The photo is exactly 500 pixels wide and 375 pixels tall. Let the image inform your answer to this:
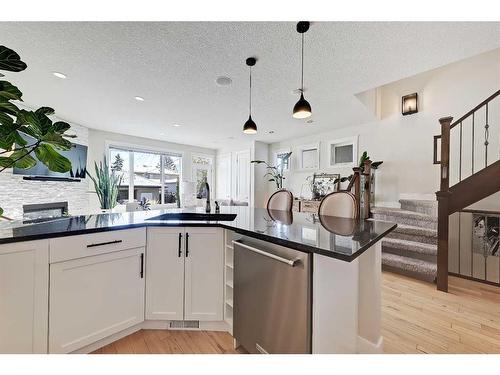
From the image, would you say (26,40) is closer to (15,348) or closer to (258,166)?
(15,348)

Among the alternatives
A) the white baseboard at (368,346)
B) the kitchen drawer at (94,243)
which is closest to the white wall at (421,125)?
the white baseboard at (368,346)

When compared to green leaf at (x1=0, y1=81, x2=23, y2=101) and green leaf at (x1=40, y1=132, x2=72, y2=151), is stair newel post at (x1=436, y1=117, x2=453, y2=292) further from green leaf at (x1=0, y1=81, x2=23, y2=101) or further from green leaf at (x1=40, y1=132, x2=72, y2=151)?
green leaf at (x1=0, y1=81, x2=23, y2=101)

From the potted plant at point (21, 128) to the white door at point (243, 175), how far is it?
17.6ft

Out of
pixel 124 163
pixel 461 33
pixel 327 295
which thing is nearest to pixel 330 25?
pixel 461 33

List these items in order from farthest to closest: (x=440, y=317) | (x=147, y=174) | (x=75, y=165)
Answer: (x=147, y=174) → (x=75, y=165) → (x=440, y=317)

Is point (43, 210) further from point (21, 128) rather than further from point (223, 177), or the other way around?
point (223, 177)

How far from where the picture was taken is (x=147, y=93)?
3.03 metres

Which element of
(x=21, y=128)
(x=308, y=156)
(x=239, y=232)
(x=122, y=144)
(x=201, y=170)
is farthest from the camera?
(x=201, y=170)

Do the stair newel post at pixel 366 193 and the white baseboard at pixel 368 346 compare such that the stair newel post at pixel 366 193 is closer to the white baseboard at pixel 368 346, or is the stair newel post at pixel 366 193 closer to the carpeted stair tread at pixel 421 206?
the carpeted stair tread at pixel 421 206

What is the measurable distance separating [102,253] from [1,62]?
118cm

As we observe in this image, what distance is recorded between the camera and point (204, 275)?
167cm

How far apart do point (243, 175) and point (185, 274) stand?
511 cm

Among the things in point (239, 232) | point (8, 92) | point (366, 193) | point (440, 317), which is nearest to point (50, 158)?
point (8, 92)
